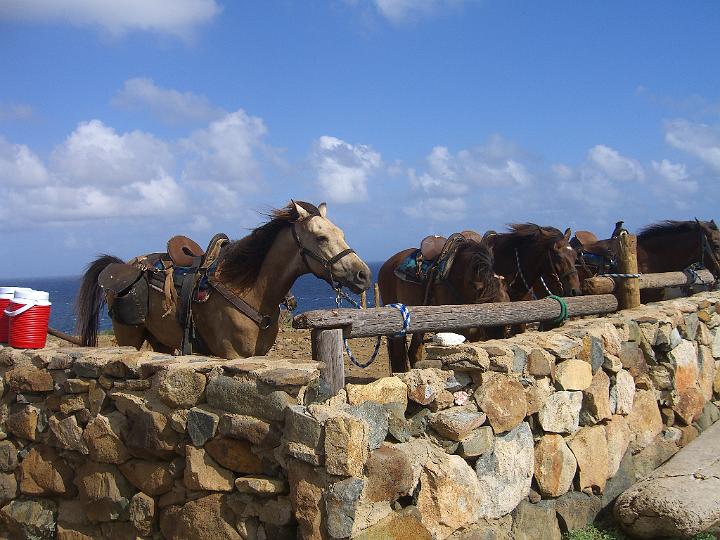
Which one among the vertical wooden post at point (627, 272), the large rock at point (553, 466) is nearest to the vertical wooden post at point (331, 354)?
the large rock at point (553, 466)

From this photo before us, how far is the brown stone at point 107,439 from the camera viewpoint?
3910 millimetres

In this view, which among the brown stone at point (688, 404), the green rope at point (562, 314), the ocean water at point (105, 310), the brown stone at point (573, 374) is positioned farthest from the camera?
the ocean water at point (105, 310)

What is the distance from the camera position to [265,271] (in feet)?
19.2

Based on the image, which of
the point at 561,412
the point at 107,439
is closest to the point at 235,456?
the point at 107,439

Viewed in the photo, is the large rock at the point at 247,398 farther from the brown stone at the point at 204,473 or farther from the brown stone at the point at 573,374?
the brown stone at the point at 573,374

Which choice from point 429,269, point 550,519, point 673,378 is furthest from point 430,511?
point 429,269

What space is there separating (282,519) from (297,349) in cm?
791

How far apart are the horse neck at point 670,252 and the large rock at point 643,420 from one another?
14.6 feet

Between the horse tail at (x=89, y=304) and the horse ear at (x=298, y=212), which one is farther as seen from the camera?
Answer: the horse tail at (x=89, y=304)

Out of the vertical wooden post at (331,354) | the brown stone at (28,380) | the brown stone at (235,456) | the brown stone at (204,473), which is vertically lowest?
the brown stone at (204,473)

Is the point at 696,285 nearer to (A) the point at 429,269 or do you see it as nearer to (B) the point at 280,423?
(A) the point at 429,269

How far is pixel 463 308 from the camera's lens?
470 cm

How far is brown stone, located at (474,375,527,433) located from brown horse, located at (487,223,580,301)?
3575 mm

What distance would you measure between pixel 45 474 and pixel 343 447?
239 cm
